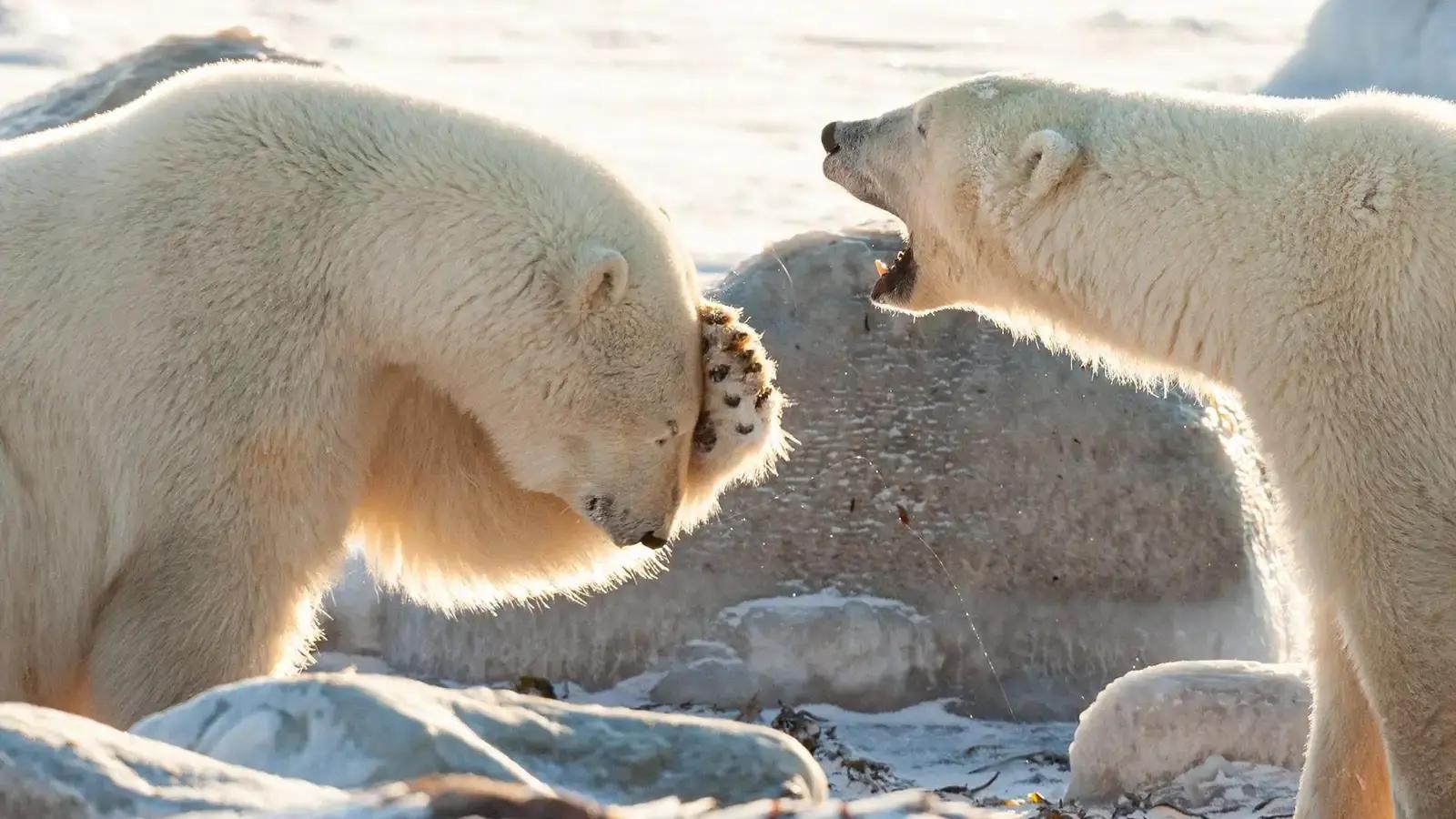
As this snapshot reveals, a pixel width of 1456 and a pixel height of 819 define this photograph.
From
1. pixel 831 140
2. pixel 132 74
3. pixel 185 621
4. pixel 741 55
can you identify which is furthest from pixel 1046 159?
pixel 741 55

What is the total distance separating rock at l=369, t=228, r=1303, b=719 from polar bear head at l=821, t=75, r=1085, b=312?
3.80 ft

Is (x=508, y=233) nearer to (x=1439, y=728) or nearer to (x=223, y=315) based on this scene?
(x=223, y=315)

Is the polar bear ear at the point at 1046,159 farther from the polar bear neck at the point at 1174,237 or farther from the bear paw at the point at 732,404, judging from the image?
the bear paw at the point at 732,404

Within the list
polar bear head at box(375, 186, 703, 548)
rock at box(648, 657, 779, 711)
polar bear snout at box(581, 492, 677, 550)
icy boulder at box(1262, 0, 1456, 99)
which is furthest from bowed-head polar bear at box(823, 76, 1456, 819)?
icy boulder at box(1262, 0, 1456, 99)

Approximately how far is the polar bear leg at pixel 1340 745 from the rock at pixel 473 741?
4.82ft

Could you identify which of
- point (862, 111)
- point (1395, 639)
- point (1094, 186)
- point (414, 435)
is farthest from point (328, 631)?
point (862, 111)

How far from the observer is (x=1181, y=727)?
14.6ft

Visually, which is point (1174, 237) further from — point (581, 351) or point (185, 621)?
point (185, 621)

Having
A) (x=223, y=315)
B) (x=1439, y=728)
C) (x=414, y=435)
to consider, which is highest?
(x=223, y=315)

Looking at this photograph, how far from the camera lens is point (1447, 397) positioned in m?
3.51

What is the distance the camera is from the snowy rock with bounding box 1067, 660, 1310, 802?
4.45 meters

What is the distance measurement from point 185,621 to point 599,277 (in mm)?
974

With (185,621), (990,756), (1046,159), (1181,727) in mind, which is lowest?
(990,756)

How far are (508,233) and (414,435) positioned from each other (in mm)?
505
